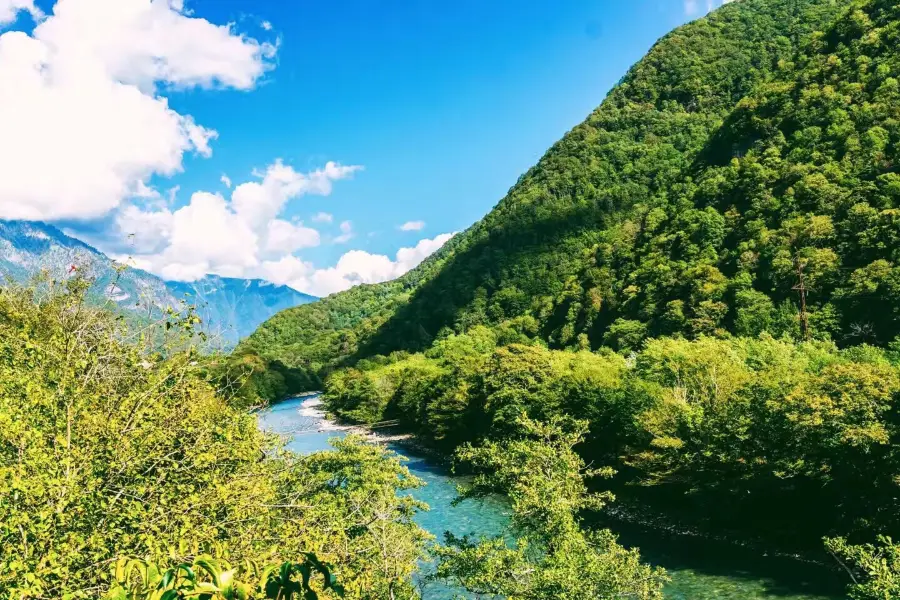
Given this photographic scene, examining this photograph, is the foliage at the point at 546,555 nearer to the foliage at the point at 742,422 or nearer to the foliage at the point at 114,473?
the foliage at the point at 114,473

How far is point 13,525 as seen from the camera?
6809 millimetres

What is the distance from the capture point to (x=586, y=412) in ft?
149

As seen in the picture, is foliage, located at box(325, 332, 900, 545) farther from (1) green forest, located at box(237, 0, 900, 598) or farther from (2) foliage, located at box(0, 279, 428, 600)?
(2) foliage, located at box(0, 279, 428, 600)

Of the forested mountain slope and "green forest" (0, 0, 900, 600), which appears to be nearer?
"green forest" (0, 0, 900, 600)

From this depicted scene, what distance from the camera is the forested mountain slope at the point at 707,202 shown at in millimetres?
57281

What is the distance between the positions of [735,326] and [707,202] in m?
31.1

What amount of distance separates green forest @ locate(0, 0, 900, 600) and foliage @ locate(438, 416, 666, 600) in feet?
0.37

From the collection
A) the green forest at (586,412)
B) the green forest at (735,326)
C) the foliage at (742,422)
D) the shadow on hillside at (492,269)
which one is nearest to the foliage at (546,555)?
the green forest at (586,412)

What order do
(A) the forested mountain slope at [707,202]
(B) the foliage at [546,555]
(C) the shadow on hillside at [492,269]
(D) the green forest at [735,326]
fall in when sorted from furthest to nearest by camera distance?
(C) the shadow on hillside at [492,269] → (A) the forested mountain slope at [707,202] → (D) the green forest at [735,326] → (B) the foliage at [546,555]

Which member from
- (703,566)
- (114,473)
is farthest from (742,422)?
(114,473)

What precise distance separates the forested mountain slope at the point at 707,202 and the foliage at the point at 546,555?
41.0m

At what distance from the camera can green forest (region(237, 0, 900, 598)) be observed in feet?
91.9

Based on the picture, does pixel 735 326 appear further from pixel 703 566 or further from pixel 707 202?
pixel 703 566

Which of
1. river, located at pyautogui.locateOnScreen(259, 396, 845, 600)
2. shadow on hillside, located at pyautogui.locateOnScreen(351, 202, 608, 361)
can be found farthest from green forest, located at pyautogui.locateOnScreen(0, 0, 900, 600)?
shadow on hillside, located at pyautogui.locateOnScreen(351, 202, 608, 361)
